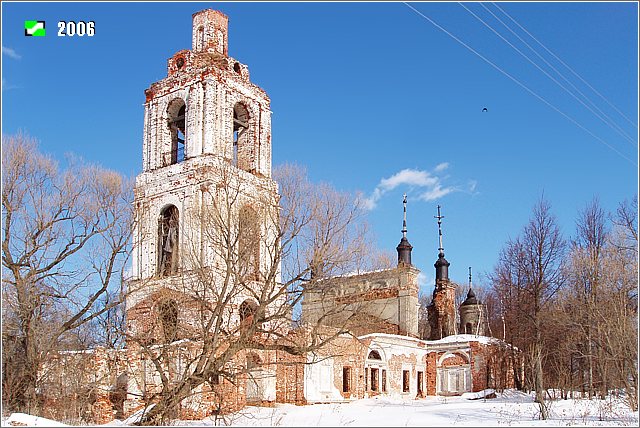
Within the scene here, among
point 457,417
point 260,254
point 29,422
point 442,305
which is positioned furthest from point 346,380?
point 29,422

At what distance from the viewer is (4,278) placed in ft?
55.4

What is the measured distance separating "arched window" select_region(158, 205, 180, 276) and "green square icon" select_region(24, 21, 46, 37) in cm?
1493

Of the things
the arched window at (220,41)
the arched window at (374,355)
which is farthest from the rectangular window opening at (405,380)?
the arched window at (220,41)

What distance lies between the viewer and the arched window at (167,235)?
26.9 metres

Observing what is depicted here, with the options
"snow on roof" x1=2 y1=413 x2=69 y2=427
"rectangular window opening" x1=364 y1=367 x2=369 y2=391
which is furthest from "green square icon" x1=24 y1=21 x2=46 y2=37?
"rectangular window opening" x1=364 y1=367 x2=369 y2=391

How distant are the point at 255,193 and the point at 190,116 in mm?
3800

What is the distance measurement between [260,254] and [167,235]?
A: 6.32 metres

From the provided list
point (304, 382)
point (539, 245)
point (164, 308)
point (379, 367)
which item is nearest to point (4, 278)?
point (164, 308)

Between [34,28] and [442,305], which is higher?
[34,28]

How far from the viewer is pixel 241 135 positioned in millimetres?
29531

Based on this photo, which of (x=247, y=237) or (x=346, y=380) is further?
(x=346, y=380)

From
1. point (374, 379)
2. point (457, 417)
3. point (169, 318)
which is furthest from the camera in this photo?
point (374, 379)

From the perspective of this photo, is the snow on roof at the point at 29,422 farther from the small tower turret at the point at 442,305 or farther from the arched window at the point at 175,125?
the small tower turret at the point at 442,305

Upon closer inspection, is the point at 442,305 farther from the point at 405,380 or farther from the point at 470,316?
the point at 405,380
